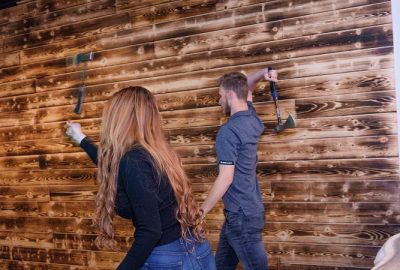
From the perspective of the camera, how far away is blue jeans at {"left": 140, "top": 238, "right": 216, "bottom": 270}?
6.07ft

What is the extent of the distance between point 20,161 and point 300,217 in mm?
3041

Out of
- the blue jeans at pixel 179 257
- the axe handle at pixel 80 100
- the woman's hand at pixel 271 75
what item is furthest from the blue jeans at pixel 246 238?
the axe handle at pixel 80 100

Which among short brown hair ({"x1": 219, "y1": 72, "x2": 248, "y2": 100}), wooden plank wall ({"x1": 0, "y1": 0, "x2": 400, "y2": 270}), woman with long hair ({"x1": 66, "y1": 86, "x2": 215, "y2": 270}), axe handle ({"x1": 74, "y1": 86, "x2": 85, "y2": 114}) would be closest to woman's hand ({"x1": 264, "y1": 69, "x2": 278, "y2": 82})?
wooden plank wall ({"x1": 0, "y1": 0, "x2": 400, "y2": 270})

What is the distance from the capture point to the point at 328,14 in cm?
357

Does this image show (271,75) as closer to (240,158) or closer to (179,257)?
(240,158)

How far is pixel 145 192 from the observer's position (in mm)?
1728

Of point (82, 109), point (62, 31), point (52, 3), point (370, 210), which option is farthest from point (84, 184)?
point (370, 210)

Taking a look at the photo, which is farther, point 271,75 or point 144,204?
point 271,75

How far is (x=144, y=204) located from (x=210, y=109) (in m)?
2.41

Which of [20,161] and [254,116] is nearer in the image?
[254,116]

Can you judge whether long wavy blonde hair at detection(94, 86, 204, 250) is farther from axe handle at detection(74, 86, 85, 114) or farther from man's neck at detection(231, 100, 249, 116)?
axe handle at detection(74, 86, 85, 114)

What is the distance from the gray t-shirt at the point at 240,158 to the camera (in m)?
2.93

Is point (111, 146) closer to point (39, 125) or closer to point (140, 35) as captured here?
point (140, 35)

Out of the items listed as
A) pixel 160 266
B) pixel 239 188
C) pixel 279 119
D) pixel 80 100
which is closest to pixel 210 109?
pixel 279 119
